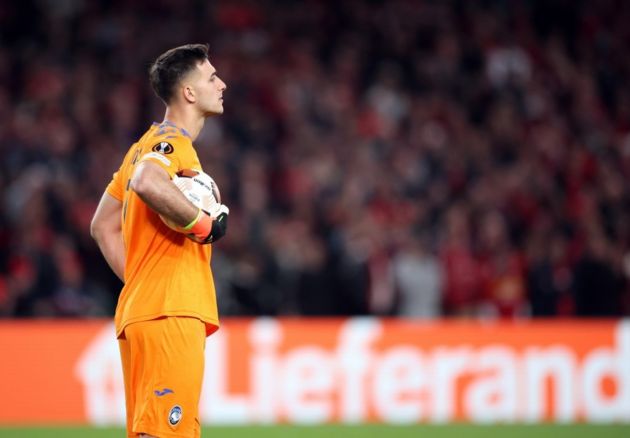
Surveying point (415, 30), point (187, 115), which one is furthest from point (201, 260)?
point (415, 30)

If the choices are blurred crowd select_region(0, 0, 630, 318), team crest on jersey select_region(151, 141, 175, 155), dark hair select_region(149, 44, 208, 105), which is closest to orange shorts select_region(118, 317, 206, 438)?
team crest on jersey select_region(151, 141, 175, 155)

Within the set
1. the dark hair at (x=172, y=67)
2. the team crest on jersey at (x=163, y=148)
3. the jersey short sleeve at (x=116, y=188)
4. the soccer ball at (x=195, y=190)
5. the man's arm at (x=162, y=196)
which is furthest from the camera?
the jersey short sleeve at (x=116, y=188)

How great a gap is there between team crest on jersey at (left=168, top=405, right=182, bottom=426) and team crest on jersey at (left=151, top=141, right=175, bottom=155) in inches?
40.8

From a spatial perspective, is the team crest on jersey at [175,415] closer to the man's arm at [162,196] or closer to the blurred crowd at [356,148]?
the man's arm at [162,196]

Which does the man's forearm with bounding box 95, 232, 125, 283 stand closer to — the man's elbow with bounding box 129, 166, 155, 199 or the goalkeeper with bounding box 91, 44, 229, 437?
the goalkeeper with bounding box 91, 44, 229, 437

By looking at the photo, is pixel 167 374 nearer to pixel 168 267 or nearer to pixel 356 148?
pixel 168 267

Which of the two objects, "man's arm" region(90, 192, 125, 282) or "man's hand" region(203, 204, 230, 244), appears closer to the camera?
"man's hand" region(203, 204, 230, 244)

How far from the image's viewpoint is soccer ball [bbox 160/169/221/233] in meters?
4.64

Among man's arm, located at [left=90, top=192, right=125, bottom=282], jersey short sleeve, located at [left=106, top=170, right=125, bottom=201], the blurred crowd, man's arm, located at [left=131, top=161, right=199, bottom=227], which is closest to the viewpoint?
man's arm, located at [left=131, top=161, right=199, bottom=227]

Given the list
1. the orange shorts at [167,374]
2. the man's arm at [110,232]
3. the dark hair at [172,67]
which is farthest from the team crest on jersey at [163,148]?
the orange shorts at [167,374]

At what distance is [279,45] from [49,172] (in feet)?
12.9

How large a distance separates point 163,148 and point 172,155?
5cm

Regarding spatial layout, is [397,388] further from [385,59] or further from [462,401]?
[385,59]

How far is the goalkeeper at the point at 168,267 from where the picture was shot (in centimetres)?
464
